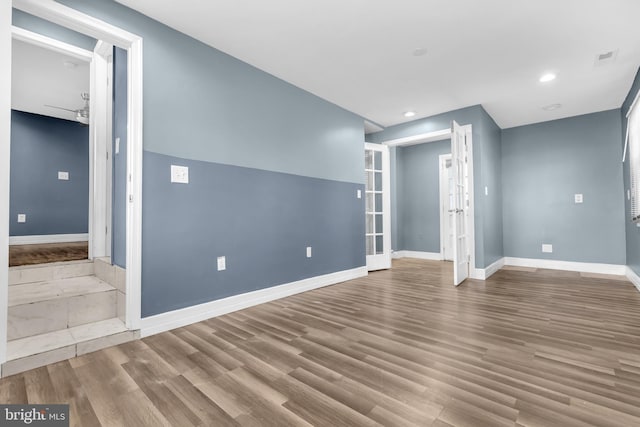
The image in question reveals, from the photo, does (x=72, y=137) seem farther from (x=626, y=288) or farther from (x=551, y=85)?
(x=626, y=288)

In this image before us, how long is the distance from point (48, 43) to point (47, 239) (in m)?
4.29

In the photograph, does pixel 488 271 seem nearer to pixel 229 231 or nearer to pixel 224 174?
pixel 229 231

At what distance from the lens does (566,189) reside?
5.06m

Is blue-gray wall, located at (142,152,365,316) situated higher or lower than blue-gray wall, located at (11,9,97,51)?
lower

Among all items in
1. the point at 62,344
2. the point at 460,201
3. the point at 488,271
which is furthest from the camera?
the point at 488,271

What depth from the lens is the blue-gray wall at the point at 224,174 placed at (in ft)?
7.86

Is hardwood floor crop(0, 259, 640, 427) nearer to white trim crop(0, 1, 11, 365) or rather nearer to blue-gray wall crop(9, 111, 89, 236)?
white trim crop(0, 1, 11, 365)

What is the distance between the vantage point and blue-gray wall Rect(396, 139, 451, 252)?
638cm

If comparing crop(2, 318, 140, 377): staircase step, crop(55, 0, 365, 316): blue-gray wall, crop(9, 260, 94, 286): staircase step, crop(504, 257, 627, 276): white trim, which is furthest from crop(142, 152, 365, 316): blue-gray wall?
crop(504, 257, 627, 276): white trim

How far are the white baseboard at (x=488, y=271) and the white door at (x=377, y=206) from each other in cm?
146

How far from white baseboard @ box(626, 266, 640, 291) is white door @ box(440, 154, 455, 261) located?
2.59 m

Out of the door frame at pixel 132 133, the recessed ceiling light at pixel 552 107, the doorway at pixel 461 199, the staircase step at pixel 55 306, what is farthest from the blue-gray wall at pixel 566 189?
the staircase step at pixel 55 306

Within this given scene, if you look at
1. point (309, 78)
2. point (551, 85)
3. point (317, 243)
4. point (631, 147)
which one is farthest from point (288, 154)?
point (631, 147)

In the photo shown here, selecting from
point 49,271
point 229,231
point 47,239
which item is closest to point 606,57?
point 229,231
